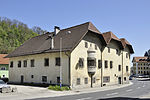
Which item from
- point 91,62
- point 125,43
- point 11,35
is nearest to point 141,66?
point 125,43

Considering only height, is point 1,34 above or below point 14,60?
above

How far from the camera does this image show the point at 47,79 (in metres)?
30.1

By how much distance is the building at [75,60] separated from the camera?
2739 cm

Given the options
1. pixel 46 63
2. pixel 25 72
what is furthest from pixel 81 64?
pixel 25 72

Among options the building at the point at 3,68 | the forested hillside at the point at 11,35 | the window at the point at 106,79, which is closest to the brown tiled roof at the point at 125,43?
the window at the point at 106,79

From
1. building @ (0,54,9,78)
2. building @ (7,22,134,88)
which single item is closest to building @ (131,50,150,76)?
building @ (7,22,134,88)

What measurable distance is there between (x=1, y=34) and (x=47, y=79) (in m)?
55.7

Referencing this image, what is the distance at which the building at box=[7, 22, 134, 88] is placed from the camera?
89.9 ft

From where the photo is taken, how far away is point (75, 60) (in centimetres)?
2756

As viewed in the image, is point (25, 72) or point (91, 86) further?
point (25, 72)

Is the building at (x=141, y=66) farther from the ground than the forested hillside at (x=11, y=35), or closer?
closer

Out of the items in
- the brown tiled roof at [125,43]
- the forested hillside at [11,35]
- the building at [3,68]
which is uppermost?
the forested hillside at [11,35]

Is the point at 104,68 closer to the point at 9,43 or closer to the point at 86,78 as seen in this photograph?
the point at 86,78

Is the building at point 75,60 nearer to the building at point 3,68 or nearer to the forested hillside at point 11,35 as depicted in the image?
the building at point 3,68
